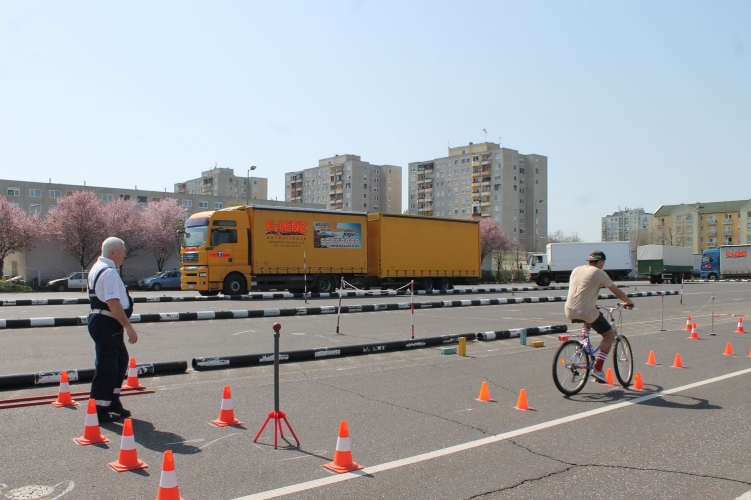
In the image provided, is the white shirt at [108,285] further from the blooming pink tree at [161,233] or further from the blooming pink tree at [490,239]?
the blooming pink tree at [490,239]

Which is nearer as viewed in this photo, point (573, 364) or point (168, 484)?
point (168, 484)

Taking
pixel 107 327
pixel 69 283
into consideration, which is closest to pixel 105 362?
pixel 107 327

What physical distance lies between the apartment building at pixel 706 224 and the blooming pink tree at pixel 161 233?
105 m

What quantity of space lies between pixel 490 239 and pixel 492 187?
144 feet

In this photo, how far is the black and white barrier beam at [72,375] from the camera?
26.2 feet

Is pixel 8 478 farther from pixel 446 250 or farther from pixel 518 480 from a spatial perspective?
pixel 446 250

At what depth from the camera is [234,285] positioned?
2669 centimetres

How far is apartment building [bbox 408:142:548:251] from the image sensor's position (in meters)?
121

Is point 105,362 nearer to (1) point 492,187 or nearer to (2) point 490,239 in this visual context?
(2) point 490,239

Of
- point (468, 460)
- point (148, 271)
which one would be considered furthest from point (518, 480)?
point (148, 271)

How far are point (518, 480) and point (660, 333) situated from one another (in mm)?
12121

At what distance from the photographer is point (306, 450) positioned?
555 cm

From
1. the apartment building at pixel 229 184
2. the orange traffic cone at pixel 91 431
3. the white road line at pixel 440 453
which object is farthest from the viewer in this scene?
the apartment building at pixel 229 184

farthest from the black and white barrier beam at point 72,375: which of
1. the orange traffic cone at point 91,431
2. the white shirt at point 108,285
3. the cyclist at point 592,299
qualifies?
the cyclist at point 592,299
